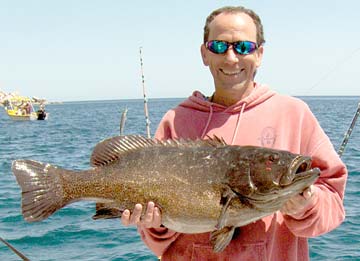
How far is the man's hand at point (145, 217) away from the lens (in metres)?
2.98

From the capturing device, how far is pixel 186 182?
9.84ft

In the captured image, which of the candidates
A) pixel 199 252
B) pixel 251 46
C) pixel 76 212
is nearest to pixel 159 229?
pixel 199 252

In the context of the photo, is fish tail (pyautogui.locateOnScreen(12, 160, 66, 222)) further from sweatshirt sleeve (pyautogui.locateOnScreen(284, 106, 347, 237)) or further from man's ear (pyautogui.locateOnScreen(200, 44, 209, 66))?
sweatshirt sleeve (pyautogui.locateOnScreen(284, 106, 347, 237))

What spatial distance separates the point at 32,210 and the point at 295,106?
1.88m

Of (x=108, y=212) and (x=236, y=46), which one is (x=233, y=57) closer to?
(x=236, y=46)

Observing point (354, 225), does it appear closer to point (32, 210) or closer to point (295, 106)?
point (295, 106)

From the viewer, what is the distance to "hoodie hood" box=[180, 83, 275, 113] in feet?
11.0

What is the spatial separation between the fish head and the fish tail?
117 centimetres

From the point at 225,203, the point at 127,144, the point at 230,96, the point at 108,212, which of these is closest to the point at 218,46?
the point at 230,96

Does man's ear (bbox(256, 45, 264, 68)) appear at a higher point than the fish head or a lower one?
higher

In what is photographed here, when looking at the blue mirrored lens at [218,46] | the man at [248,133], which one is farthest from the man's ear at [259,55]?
the blue mirrored lens at [218,46]

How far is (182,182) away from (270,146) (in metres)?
0.67

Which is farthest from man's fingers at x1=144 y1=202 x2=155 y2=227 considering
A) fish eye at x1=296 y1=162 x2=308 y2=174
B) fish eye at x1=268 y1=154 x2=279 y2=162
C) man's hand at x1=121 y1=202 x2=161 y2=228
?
fish eye at x1=296 y1=162 x2=308 y2=174

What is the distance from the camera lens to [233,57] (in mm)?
3113
